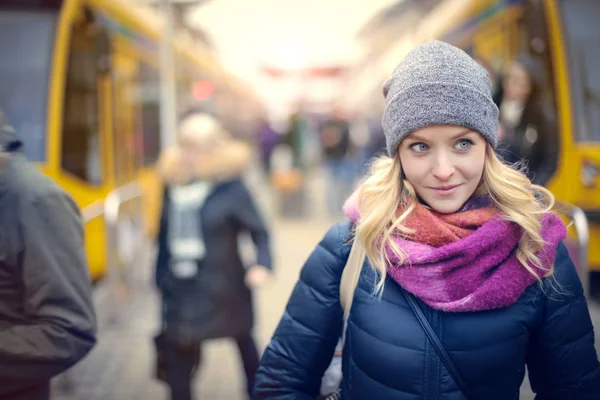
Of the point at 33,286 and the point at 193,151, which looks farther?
the point at 193,151

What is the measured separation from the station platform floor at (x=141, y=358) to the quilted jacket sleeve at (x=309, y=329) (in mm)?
1641

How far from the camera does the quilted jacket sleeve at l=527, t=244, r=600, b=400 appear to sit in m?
1.71

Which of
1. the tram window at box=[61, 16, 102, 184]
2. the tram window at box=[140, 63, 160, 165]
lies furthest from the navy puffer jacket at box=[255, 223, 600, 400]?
the tram window at box=[140, 63, 160, 165]

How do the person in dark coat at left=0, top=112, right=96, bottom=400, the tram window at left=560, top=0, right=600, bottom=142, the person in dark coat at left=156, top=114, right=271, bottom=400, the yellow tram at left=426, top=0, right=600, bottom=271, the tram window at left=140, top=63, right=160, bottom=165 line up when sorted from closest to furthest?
1. the person in dark coat at left=0, top=112, right=96, bottom=400
2. the person in dark coat at left=156, top=114, right=271, bottom=400
3. the yellow tram at left=426, top=0, right=600, bottom=271
4. the tram window at left=560, top=0, right=600, bottom=142
5. the tram window at left=140, top=63, right=160, bottom=165

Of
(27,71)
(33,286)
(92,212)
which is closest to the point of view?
(33,286)

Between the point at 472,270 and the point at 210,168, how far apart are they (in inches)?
83.9

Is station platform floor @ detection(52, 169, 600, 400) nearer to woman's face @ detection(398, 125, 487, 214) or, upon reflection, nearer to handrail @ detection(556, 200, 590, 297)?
handrail @ detection(556, 200, 590, 297)

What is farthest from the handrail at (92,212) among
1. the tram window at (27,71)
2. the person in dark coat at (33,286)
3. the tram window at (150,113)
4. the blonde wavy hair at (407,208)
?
the blonde wavy hair at (407,208)

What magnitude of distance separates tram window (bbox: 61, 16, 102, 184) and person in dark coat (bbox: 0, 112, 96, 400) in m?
4.63

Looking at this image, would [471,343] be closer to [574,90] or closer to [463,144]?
[463,144]

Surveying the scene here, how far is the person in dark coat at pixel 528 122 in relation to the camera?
509 centimetres

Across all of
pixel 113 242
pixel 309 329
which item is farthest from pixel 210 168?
pixel 113 242

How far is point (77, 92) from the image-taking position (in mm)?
6742

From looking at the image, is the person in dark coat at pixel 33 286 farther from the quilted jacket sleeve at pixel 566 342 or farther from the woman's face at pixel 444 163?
the quilted jacket sleeve at pixel 566 342
